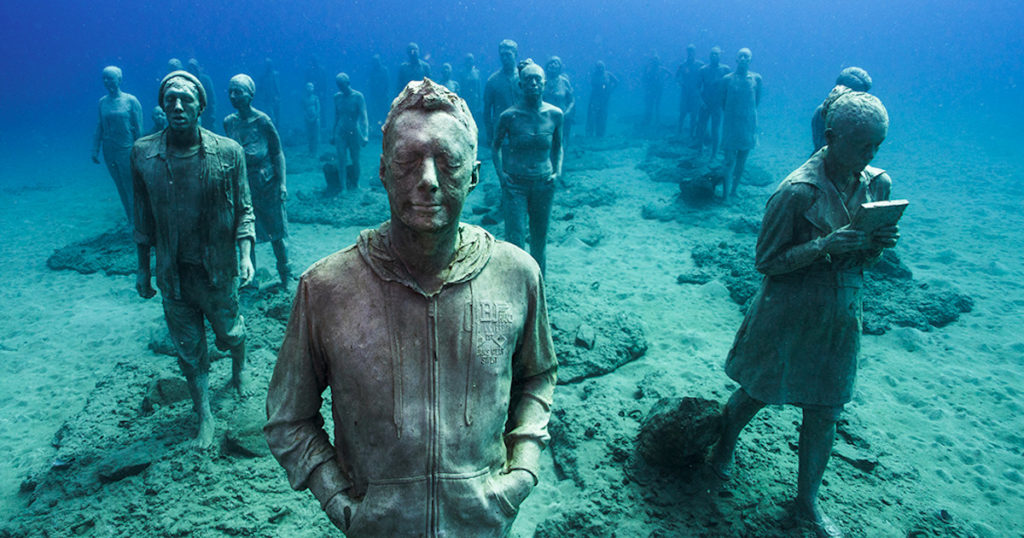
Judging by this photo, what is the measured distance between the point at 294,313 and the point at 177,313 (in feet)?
9.45

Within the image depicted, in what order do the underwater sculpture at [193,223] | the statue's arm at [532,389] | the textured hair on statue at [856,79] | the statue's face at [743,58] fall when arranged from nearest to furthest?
the statue's arm at [532,389] < the underwater sculpture at [193,223] < the textured hair on statue at [856,79] < the statue's face at [743,58]

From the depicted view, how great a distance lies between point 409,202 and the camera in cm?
145

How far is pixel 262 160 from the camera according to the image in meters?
6.37

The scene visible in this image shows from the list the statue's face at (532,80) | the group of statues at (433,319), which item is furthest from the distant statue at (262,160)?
the statue's face at (532,80)

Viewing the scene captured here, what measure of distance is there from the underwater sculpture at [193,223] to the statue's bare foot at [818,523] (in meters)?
3.87

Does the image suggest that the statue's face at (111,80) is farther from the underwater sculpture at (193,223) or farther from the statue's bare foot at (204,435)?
the statue's bare foot at (204,435)

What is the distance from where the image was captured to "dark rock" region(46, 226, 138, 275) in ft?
25.1

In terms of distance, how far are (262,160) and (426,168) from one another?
5.69 metres

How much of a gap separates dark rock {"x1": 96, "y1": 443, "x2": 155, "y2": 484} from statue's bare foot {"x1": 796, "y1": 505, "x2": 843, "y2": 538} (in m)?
4.25

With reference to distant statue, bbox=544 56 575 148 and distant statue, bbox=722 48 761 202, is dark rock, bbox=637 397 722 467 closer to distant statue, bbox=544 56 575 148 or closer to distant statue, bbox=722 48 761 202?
distant statue, bbox=722 48 761 202

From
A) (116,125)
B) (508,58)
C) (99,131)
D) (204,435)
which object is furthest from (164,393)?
(508,58)

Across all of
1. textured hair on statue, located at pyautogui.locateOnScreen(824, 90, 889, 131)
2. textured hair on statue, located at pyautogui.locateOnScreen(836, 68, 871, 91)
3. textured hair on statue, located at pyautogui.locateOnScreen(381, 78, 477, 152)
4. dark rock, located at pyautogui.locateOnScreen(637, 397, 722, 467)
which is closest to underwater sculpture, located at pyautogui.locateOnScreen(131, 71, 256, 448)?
textured hair on statue, located at pyautogui.locateOnScreen(381, 78, 477, 152)

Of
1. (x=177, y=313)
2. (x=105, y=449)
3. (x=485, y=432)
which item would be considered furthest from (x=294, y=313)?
(x=105, y=449)

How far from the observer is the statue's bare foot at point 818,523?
318 cm
